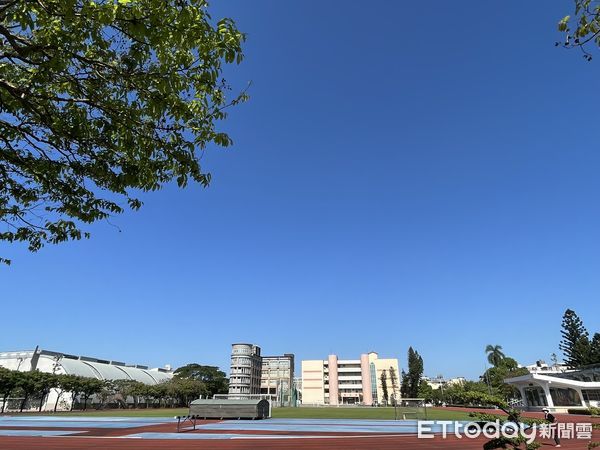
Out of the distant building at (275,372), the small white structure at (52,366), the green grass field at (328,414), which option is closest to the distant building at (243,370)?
the distant building at (275,372)

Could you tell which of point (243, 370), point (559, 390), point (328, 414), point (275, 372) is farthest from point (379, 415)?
point (275, 372)

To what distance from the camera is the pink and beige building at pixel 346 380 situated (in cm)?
9994

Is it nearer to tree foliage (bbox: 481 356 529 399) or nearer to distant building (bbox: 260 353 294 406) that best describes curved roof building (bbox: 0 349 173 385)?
distant building (bbox: 260 353 294 406)

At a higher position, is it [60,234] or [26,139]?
[26,139]

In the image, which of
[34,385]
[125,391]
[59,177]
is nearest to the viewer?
[59,177]

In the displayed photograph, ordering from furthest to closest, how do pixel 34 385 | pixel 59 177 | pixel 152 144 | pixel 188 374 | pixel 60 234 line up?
pixel 188 374 → pixel 34 385 → pixel 60 234 → pixel 59 177 → pixel 152 144

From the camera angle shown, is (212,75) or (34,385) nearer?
(212,75)

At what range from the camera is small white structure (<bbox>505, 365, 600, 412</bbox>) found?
139 feet

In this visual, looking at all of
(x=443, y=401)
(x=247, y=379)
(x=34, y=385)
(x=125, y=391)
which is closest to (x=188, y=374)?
(x=247, y=379)

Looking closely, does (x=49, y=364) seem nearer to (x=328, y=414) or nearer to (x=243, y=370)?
(x=243, y=370)

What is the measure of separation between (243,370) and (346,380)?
27.9 m

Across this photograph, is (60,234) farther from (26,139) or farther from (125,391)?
(125,391)

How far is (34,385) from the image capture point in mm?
45031

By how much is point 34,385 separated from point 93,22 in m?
53.5
